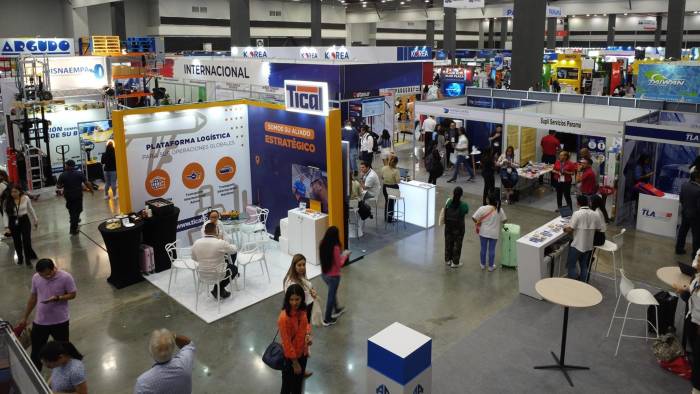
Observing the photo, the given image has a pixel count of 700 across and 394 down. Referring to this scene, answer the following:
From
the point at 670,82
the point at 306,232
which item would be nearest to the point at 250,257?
the point at 306,232

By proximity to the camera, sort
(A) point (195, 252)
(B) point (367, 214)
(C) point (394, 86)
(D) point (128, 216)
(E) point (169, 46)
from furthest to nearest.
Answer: (E) point (169, 46), (C) point (394, 86), (B) point (367, 214), (D) point (128, 216), (A) point (195, 252)

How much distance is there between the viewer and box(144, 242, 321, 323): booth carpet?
6.59m

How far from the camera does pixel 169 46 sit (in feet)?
99.3

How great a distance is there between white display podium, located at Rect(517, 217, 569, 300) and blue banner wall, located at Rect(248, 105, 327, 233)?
2.92 meters

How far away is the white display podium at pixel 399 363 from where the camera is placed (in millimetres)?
4020

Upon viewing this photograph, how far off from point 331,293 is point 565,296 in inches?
92.6

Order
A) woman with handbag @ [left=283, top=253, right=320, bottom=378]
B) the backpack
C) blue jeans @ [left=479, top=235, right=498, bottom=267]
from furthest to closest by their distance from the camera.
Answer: blue jeans @ [left=479, top=235, right=498, bottom=267] < the backpack < woman with handbag @ [left=283, top=253, right=320, bottom=378]

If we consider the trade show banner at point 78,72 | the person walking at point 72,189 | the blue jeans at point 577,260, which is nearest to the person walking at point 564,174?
the blue jeans at point 577,260

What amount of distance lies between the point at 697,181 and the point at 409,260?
13.4 feet

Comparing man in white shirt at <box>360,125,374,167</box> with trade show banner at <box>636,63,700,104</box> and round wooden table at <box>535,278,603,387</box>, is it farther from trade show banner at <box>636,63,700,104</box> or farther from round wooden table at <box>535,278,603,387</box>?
round wooden table at <box>535,278,603,387</box>

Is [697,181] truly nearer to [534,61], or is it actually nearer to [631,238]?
[631,238]

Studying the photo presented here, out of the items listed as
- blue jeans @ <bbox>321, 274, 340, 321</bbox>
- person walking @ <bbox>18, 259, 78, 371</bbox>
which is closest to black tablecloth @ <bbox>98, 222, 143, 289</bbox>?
person walking @ <bbox>18, 259, 78, 371</bbox>

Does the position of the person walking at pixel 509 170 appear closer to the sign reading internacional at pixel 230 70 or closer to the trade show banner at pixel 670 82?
the sign reading internacional at pixel 230 70

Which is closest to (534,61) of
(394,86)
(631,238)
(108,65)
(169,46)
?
(394,86)
